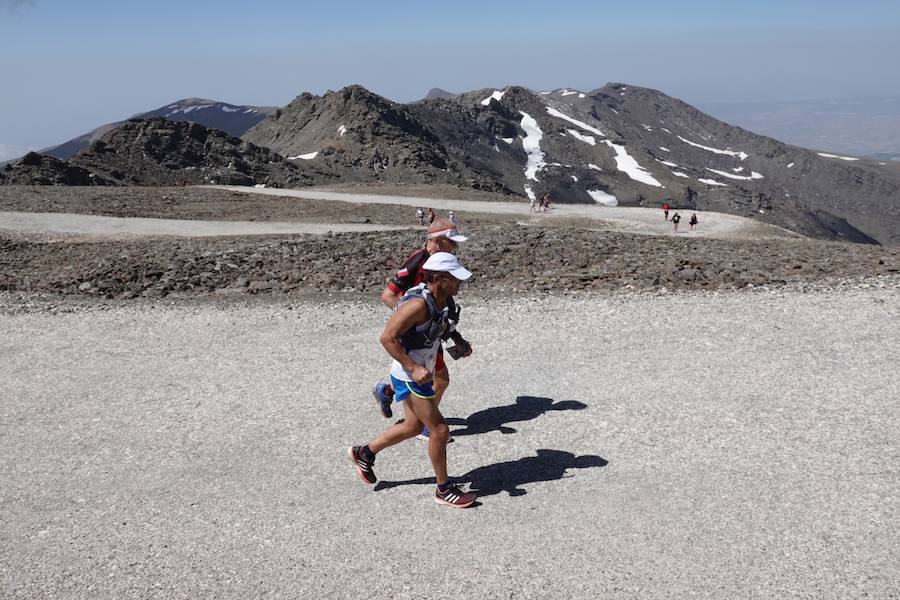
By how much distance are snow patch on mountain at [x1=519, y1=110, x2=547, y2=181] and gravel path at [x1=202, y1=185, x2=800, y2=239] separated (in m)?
61.6

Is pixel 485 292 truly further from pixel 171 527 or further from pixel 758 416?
pixel 171 527

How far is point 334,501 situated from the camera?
6.91m

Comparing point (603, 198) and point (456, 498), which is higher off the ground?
point (603, 198)

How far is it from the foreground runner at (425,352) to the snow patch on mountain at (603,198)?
91544 millimetres

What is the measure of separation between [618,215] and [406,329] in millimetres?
33030

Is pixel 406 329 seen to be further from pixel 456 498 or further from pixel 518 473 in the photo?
pixel 518 473

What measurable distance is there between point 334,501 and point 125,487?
222cm

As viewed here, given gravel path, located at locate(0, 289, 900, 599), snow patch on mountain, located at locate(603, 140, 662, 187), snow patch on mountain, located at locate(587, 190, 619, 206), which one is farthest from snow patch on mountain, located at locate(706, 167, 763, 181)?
gravel path, located at locate(0, 289, 900, 599)

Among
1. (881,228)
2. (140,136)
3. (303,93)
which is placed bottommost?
(881,228)

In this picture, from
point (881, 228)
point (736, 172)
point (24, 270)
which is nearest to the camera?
point (24, 270)

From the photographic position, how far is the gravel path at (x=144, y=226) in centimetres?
2631

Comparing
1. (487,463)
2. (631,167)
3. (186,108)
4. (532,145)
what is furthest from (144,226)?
(186,108)

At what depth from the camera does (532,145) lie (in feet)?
395

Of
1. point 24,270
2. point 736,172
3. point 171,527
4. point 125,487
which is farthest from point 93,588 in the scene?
point 736,172
